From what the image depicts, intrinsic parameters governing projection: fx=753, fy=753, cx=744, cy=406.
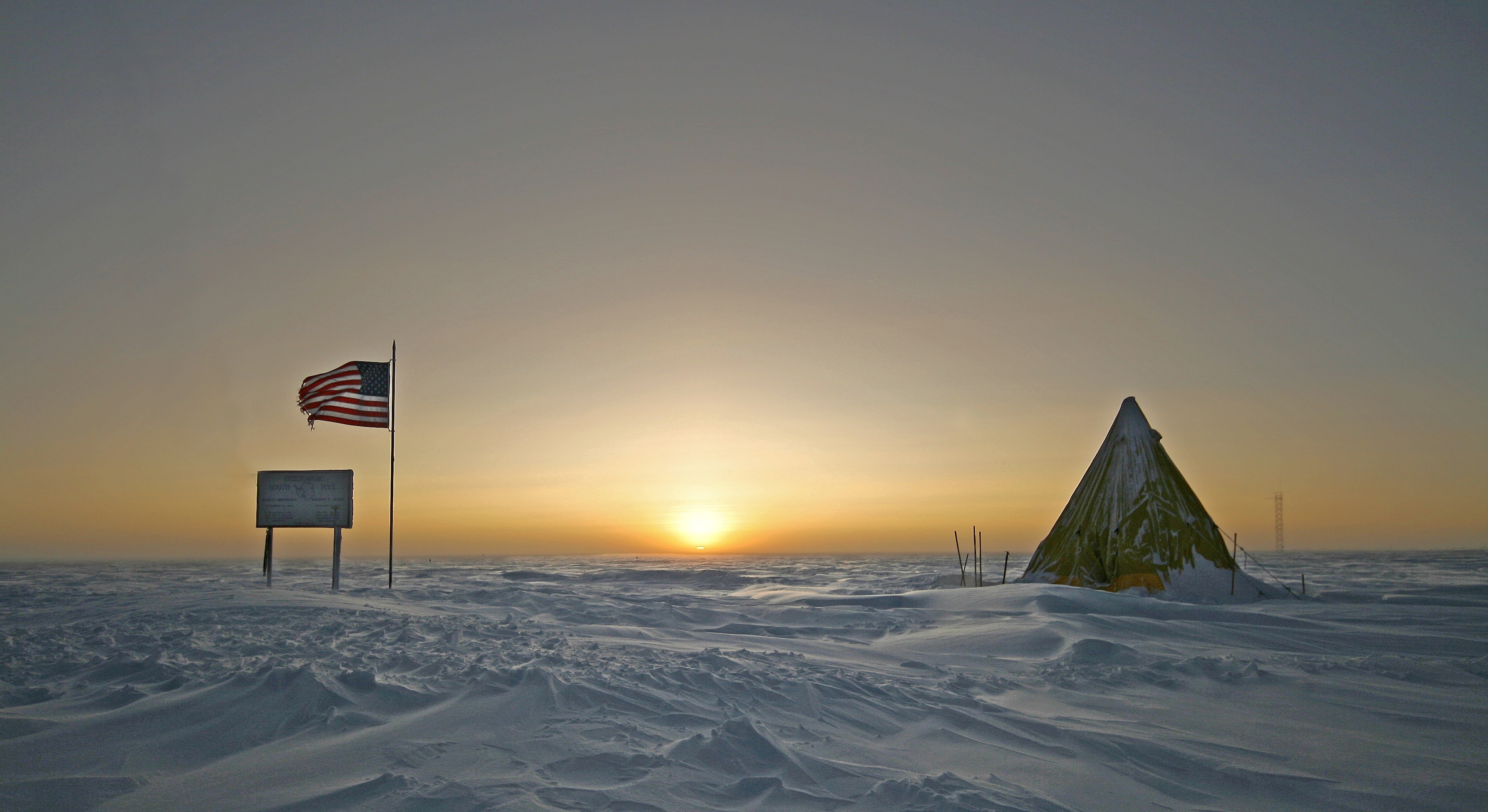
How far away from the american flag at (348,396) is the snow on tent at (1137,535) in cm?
1490

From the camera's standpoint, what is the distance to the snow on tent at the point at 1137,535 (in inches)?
608

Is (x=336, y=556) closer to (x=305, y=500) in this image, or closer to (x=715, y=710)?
(x=305, y=500)

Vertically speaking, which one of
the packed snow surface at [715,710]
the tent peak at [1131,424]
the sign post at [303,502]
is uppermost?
the tent peak at [1131,424]

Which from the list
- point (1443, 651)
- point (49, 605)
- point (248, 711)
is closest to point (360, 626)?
point (248, 711)

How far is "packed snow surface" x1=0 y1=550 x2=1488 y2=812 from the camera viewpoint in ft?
13.8

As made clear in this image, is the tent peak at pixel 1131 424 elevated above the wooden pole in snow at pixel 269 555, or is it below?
above

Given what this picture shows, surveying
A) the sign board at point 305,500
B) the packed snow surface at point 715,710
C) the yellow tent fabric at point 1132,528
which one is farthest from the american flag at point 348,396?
the yellow tent fabric at point 1132,528

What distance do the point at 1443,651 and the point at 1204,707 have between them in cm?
534

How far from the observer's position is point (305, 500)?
16.0m

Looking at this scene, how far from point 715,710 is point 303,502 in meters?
13.8

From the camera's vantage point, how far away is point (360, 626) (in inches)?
346

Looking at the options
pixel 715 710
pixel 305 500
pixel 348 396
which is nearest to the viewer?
pixel 715 710

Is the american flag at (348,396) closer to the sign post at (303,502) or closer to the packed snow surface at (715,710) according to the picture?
the sign post at (303,502)

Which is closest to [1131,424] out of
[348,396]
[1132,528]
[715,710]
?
[1132,528]
